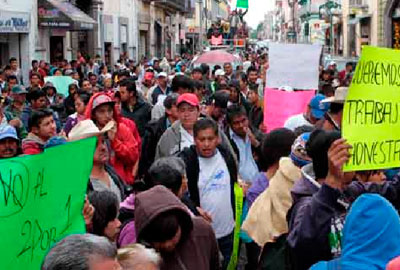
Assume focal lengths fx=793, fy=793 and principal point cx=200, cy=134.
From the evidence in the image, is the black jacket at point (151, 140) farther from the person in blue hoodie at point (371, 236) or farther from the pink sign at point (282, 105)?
the person in blue hoodie at point (371, 236)

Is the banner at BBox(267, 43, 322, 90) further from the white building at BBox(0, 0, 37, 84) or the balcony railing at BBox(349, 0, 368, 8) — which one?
the balcony railing at BBox(349, 0, 368, 8)

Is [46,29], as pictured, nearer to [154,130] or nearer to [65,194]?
[154,130]

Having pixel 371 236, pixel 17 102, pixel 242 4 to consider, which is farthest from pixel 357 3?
pixel 371 236

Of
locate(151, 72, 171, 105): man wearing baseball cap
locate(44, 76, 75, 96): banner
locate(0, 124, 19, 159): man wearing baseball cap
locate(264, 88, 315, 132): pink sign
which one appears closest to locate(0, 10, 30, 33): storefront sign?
locate(44, 76, 75, 96): banner

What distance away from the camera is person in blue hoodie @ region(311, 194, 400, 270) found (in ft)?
9.52

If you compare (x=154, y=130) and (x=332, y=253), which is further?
(x=154, y=130)

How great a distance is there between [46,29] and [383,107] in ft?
72.0

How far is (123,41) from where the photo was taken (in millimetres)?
36875

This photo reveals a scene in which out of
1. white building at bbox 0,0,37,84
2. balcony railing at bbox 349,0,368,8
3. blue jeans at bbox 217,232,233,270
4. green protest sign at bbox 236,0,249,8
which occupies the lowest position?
blue jeans at bbox 217,232,233,270

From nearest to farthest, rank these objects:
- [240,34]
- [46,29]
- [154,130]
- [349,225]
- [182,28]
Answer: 1. [349,225]
2. [154,130]
3. [46,29]
4. [240,34]
5. [182,28]

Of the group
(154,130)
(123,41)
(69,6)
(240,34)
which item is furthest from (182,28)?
(154,130)

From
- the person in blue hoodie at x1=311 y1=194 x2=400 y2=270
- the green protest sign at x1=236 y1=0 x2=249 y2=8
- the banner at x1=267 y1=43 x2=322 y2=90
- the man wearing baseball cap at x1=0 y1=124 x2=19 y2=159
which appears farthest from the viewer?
the green protest sign at x1=236 y1=0 x2=249 y2=8

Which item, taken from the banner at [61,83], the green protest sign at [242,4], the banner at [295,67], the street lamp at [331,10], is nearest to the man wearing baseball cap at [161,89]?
the banner at [61,83]

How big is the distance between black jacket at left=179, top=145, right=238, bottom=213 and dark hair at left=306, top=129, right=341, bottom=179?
1963 mm
